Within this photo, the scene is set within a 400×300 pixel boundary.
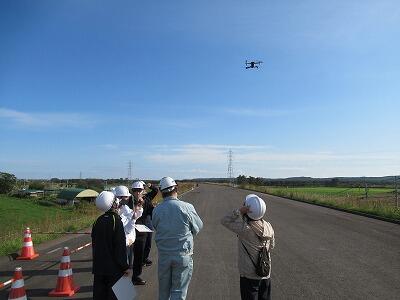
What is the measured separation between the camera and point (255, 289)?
494 centimetres

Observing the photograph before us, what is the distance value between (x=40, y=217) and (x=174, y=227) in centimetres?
3971

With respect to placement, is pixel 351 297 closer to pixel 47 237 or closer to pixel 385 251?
pixel 385 251

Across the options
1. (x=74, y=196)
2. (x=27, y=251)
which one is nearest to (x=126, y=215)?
(x=27, y=251)

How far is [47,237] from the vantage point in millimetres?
15734

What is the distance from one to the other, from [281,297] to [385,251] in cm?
613

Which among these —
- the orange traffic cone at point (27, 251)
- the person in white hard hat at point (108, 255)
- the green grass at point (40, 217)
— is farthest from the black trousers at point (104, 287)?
the green grass at point (40, 217)

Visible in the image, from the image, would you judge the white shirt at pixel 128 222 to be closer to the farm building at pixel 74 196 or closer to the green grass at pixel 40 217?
the green grass at pixel 40 217

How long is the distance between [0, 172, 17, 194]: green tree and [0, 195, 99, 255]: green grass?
44.9ft

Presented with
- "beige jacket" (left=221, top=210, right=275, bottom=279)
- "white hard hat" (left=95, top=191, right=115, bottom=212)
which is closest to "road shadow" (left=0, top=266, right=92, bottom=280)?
"white hard hat" (left=95, top=191, right=115, bottom=212)

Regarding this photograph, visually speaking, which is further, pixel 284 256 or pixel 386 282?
pixel 284 256

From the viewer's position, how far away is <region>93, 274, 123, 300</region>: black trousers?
18.4 ft

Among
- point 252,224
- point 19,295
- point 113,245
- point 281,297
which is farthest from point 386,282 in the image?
point 19,295

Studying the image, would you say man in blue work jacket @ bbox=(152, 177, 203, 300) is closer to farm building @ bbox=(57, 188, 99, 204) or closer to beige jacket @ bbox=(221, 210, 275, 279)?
beige jacket @ bbox=(221, 210, 275, 279)

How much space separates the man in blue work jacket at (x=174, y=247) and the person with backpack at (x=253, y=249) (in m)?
0.50
